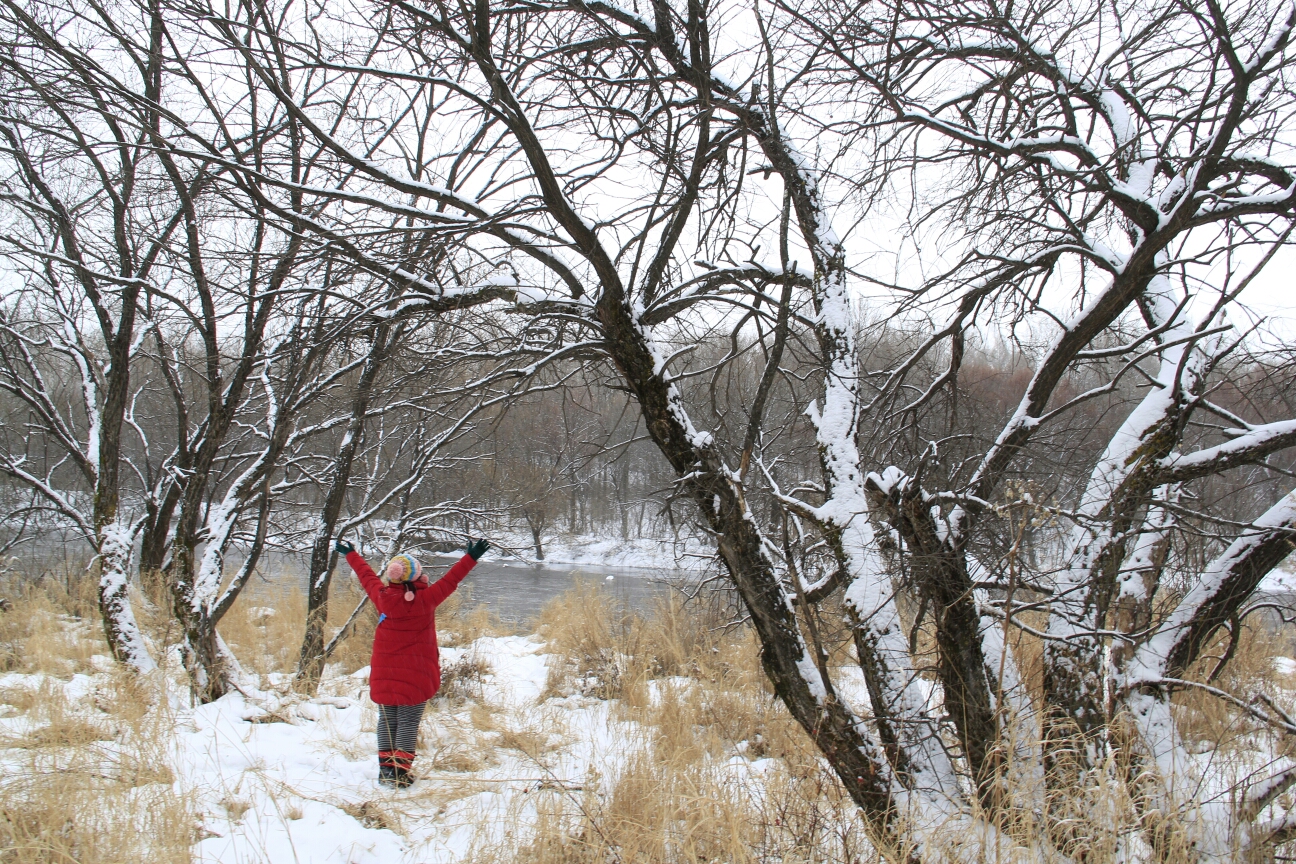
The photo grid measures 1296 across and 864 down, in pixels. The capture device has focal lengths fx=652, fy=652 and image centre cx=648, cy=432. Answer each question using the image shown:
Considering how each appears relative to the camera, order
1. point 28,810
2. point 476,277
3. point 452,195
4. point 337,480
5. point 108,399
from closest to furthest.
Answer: point 28,810
point 452,195
point 476,277
point 108,399
point 337,480

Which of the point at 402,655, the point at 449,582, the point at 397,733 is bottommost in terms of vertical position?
→ the point at 397,733

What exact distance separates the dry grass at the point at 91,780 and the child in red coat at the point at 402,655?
3.49 ft

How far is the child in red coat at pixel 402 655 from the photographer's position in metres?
3.83

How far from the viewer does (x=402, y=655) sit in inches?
161

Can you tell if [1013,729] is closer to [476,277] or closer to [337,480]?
[476,277]

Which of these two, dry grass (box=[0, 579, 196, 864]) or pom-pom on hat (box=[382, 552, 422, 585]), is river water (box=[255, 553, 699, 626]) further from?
dry grass (box=[0, 579, 196, 864])

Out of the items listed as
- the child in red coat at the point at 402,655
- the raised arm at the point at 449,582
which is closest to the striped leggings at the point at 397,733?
the child in red coat at the point at 402,655

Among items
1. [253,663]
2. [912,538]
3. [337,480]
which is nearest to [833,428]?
[912,538]

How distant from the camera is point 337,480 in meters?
6.05

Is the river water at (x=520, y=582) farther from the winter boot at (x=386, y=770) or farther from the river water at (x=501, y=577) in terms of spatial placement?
the winter boot at (x=386, y=770)

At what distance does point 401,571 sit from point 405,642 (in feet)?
1.47

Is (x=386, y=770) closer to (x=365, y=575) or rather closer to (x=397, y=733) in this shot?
(x=397, y=733)

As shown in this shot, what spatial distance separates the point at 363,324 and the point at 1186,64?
3.84m

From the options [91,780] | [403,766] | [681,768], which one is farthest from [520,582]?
[91,780]
